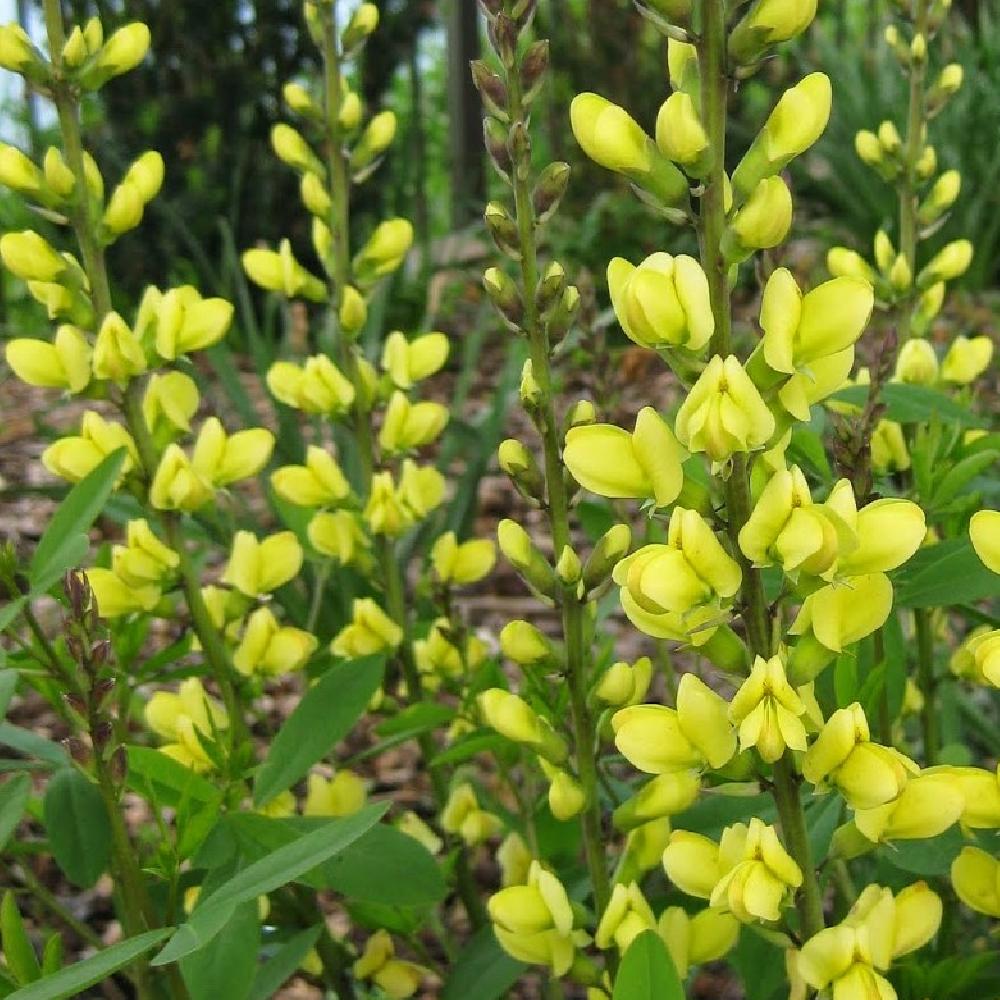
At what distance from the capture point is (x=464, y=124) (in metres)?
5.55

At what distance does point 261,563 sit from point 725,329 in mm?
681

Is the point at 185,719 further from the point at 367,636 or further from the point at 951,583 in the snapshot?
the point at 951,583

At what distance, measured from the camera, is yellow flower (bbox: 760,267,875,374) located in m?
0.78

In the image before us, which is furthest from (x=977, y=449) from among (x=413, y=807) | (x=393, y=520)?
(x=413, y=807)

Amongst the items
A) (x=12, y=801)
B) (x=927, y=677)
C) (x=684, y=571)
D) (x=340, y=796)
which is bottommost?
(x=340, y=796)

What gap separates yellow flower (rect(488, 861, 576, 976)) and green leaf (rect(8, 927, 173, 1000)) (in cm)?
25

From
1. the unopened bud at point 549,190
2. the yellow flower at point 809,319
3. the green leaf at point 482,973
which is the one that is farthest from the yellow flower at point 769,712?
the green leaf at point 482,973

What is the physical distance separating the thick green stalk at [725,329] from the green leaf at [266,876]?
226 mm

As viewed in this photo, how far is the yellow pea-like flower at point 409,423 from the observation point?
140 cm

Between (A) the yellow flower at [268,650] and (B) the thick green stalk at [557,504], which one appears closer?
(B) the thick green stalk at [557,504]

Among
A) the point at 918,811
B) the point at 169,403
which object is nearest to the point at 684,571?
the point at 918,811

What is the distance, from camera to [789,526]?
0.75 metres

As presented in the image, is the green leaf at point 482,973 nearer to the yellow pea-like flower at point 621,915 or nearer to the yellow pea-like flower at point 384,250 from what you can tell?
the yellow pea-like flower at point 621,915

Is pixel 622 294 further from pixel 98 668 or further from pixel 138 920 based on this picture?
pixel 138 920
